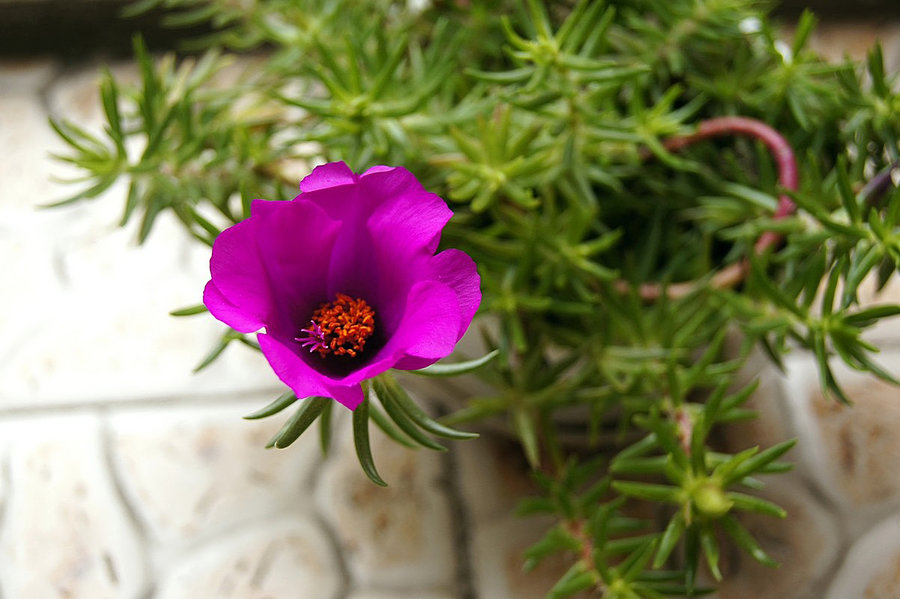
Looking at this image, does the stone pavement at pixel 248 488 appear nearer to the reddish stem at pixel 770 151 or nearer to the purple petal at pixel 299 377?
the reddish stem at pixel 770 151

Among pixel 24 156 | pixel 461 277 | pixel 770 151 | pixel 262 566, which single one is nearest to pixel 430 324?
pixel 461 277

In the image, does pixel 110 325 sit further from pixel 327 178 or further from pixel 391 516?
pixel 327 178

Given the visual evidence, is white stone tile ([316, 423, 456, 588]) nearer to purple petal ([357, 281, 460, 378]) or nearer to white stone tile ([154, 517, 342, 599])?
white stone tile ([154, 517, 342, 599])

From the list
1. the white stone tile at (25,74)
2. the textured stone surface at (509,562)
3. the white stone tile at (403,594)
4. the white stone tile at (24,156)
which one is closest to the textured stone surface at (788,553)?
the textured stone surface at (509,562)

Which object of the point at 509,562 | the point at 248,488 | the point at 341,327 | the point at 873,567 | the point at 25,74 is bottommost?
the point at 873,567

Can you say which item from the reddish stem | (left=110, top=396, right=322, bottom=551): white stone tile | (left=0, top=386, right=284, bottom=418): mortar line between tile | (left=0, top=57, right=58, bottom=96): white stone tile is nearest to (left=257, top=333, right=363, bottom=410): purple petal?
the reddish stem

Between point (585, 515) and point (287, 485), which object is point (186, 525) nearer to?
point (287, 485)

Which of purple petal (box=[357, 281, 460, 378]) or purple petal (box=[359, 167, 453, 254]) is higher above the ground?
purple petal (box=[359, 167, 453, 254])
